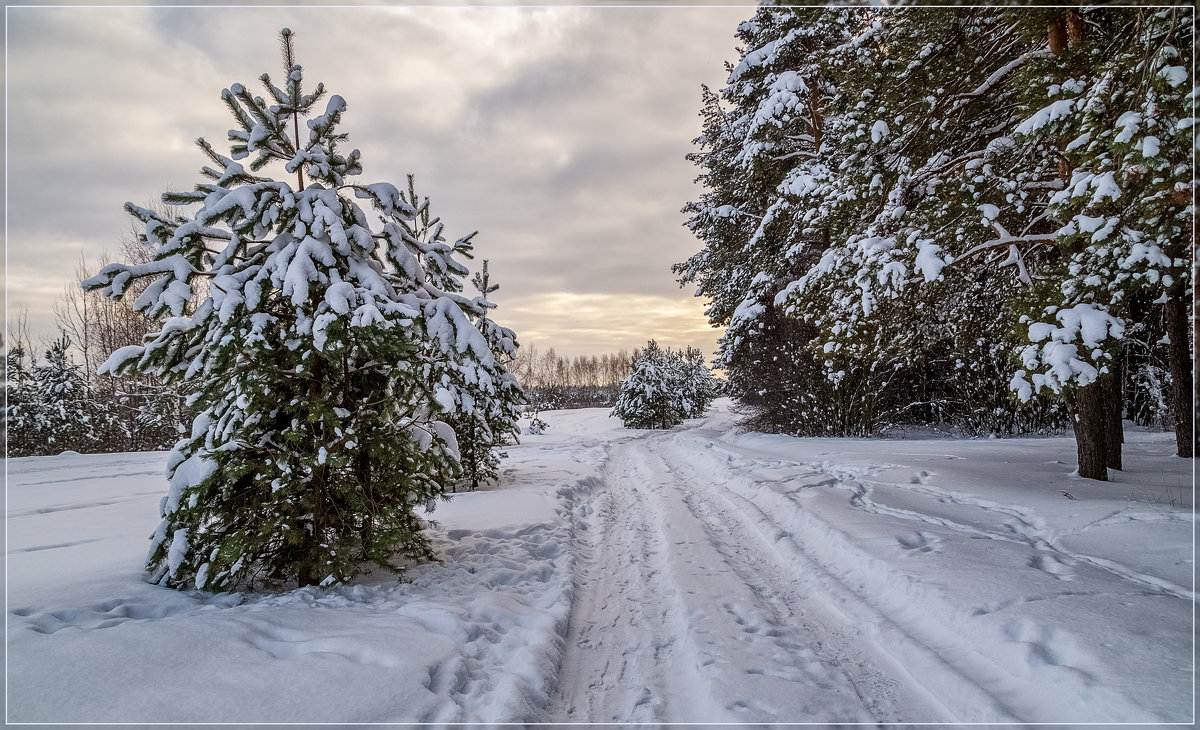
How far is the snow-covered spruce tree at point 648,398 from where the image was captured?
24.0 m

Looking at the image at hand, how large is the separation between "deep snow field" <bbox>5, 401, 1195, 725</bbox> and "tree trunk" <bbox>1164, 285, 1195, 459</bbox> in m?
1.27

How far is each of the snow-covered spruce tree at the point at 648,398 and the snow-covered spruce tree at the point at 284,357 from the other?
20155 mm

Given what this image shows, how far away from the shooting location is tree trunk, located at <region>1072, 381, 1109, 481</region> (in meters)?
5.86

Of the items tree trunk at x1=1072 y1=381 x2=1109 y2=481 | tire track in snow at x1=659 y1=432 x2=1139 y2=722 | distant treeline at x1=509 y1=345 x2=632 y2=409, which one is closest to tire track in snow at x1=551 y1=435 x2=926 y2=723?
tire track in snow at x1=659 y1=432 x2=1139 y2=722

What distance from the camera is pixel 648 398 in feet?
78.6

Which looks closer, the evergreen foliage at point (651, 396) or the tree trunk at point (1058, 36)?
the tree trunk at point (1058, 36)

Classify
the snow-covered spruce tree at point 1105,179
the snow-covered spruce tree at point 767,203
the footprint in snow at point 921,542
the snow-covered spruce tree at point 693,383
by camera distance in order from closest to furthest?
the snow-covered spruce tree at point 1105,179, the footprint in snow at point 921,542, the snow-covered spruce tree at point 767,203, the snow-covered spruce tree at point 693,383

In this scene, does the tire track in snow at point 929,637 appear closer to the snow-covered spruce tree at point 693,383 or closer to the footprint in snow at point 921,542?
the footprint in snow at point 921,542

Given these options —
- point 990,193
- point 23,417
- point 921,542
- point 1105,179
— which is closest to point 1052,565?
point 921,542

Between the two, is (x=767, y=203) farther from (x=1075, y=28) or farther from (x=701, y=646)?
(x=701, y=646)

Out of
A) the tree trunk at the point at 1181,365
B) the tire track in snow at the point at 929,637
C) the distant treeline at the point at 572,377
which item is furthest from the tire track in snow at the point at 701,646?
the distant treeline at the point at 572,377

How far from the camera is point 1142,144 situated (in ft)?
12.3

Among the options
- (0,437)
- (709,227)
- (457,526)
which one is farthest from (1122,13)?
(709,227)

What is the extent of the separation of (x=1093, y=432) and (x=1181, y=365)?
6.13ft
